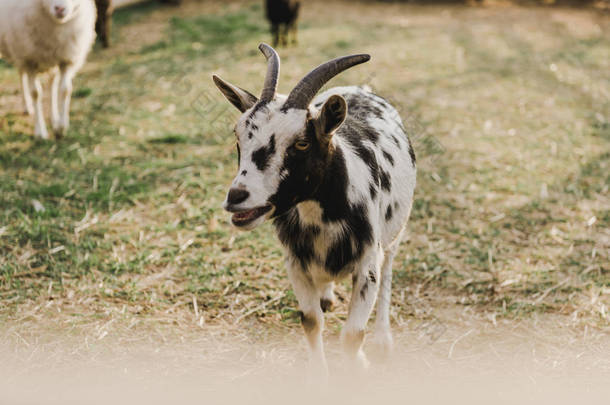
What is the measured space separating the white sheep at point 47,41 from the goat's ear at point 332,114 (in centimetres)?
406

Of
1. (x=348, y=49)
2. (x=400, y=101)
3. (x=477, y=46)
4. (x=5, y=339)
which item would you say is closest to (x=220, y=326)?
(x=5, y=339)

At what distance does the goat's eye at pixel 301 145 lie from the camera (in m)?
2.70

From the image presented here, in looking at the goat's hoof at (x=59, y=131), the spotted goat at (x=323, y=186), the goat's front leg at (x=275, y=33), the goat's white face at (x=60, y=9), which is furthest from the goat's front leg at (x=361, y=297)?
the goat's front leg at (x=275, y=33)

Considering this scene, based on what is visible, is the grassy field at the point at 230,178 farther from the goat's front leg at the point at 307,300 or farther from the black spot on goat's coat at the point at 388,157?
the black spot on goat's coat at the point at 388,157

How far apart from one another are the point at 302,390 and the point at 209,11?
10.4 meters

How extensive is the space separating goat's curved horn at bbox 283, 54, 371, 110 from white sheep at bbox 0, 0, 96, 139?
12.7 feet

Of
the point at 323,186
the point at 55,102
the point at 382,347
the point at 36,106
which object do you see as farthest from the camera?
the point at 55,102

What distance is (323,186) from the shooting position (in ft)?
9.54

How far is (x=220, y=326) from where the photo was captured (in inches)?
152

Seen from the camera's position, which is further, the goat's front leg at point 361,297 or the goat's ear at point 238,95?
the goat's front leg at point 361,297

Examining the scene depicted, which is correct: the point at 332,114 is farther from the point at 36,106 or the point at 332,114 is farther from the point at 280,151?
the point at 36,106

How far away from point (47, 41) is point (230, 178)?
7.49 ft

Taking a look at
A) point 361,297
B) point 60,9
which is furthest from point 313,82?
point 60,9

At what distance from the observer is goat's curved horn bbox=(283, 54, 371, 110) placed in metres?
2.76
